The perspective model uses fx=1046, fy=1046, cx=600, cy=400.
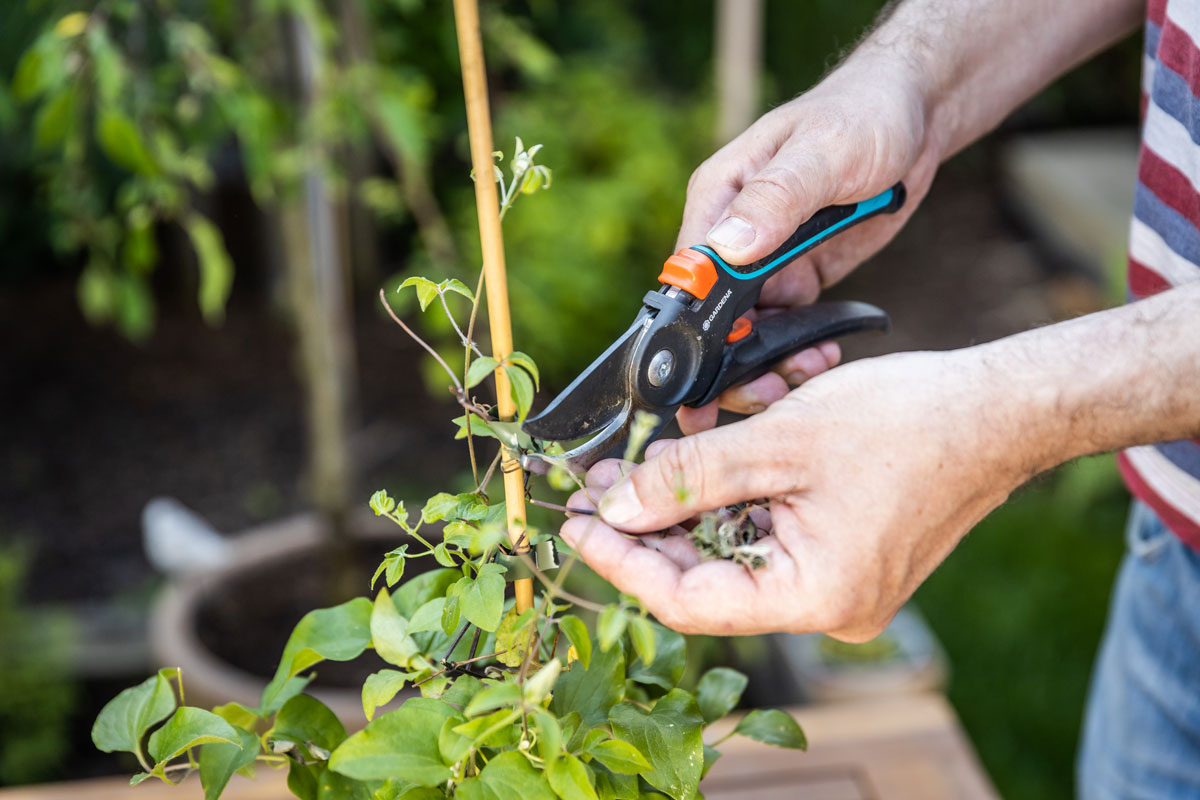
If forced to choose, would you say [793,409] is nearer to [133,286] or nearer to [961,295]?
[133,286]

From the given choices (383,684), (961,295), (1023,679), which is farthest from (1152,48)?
(961,295)

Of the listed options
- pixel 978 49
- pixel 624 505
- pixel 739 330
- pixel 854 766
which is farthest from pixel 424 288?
pixel 854 766

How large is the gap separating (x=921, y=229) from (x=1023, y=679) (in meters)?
2.31

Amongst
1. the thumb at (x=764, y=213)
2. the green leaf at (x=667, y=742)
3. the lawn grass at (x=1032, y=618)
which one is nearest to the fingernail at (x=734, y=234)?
the thumb at (x=764, y=213)

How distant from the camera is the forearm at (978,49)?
932mm

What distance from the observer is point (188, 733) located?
2.16 feet

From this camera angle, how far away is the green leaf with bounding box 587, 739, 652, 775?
620 millimetres

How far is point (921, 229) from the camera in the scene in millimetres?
4082

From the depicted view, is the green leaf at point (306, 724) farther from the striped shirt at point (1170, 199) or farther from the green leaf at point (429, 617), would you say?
the striped shirt at point (1170, 199)

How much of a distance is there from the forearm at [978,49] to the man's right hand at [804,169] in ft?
0.07

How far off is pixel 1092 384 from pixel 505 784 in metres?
0.44

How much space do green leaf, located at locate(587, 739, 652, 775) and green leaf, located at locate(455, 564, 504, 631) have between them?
0.10 metres

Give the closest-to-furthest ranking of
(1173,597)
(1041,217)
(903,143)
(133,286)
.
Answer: (903,143)
(1173,597)
(133,286)
(1041,217)

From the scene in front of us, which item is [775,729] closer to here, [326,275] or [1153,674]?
[1153,674]
